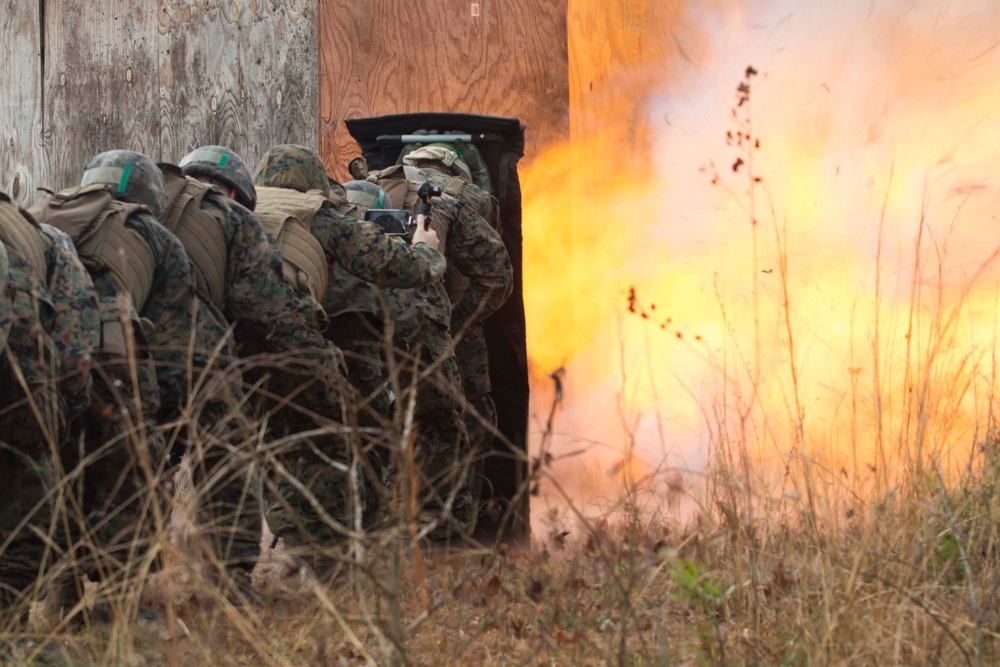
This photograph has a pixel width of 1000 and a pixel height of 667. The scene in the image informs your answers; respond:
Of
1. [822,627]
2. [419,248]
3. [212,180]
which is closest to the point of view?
[822,627]

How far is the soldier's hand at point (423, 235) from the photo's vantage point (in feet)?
18.6

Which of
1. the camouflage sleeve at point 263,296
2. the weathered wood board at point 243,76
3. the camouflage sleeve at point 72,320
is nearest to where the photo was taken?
the camouflage sleeve at point 72,320

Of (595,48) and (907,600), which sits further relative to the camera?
(595,48)

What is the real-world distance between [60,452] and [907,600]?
2.54m

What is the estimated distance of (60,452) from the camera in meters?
4.16

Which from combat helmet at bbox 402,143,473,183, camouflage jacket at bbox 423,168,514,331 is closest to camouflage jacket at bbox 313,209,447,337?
camouflage jacket at bbox 423,168,514,331

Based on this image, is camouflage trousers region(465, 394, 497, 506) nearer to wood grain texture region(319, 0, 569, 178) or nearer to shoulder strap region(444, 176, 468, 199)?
shoulder strap region(444, 176, 468, 199)

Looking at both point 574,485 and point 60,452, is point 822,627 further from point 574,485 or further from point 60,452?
point 574,485

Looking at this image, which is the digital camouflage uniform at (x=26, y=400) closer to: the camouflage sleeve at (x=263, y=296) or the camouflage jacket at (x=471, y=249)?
the camouflage sleeve at (x=263, y=296)

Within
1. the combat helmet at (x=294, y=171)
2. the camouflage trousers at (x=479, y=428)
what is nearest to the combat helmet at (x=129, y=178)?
the combat helmet at (x=294, y=171)

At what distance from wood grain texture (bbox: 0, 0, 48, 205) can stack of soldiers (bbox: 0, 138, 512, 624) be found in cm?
226

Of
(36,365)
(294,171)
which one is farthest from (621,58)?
(36,365)

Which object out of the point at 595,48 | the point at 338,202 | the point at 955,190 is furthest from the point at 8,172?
the point at 955,190

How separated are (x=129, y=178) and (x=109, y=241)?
35 centimetres
